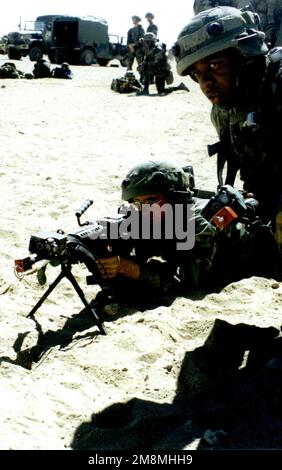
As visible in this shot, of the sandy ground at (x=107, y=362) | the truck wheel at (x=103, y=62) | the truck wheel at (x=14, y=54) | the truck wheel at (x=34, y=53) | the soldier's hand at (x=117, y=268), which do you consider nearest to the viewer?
the sandy ground at (x=107, y=362)

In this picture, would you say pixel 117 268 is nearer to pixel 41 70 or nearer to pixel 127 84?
pixel 127 84

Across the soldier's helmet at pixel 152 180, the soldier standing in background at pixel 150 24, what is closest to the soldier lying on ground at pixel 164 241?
the soldier's helmet at pixel 152 180

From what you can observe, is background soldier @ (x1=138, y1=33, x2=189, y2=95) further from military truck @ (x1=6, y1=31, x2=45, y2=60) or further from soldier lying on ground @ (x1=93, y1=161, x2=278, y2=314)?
military truck @ (x1=6, y1=31, x2=45, y2=60)

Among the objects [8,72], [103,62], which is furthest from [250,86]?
[103,62]

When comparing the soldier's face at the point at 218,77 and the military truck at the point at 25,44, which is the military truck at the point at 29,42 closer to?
the military truck at the point at 25,44

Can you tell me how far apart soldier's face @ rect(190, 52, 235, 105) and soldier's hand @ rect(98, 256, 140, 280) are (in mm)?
1188

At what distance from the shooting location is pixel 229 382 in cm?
276

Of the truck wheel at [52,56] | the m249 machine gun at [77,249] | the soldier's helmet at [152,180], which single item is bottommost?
the truck wheel at [52,56]

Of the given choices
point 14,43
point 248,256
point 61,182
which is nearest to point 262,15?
point 14,43

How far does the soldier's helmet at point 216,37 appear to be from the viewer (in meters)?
2.90

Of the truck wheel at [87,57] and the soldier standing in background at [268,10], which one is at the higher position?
the soldier standing in background at [268,10]

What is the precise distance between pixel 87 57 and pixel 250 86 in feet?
79.2

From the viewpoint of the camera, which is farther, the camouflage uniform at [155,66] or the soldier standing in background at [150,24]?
the soldier standing in background at [150,24]
